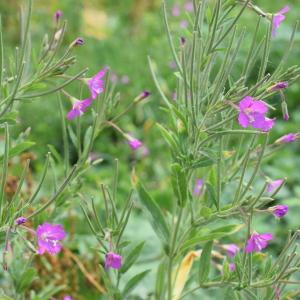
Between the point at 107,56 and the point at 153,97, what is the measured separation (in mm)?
511

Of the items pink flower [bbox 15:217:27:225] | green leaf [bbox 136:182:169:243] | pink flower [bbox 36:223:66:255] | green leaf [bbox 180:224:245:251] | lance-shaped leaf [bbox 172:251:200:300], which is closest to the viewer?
pink flower [bbox 15:217:27:225]

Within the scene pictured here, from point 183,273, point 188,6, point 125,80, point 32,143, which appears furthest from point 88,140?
point 188,6

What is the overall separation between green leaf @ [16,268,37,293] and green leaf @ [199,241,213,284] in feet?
1.12

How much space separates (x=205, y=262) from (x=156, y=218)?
0.15 metres

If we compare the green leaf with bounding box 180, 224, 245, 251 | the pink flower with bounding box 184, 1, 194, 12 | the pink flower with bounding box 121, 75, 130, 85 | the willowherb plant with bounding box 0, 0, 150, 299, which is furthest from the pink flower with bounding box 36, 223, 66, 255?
the pink flower with bounding box 184, 1, 194, 12

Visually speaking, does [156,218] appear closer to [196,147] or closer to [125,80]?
[196,147]

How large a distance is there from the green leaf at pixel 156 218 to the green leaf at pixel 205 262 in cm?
11

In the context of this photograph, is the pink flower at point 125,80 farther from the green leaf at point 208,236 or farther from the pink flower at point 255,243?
the pink flower at point 255,243

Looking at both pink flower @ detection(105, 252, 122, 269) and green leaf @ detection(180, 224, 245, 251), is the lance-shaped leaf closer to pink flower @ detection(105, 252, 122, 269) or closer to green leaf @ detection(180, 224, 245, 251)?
green leaf @ detection(180, 224, 245, 251)

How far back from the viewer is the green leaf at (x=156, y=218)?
1.43 metres

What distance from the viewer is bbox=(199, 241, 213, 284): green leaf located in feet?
4.45

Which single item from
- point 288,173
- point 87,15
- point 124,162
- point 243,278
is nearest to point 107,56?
point 124,162

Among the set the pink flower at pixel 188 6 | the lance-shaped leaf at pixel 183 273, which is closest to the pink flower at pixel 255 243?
the lance-shaped leaf at pixel 183 273

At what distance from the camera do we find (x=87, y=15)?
5285 mm
